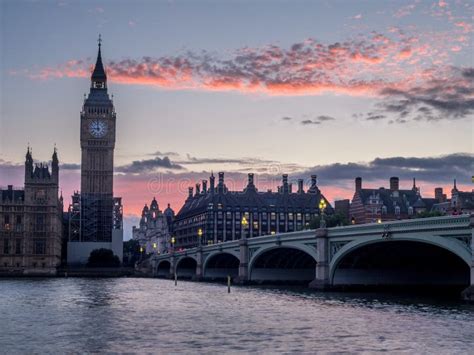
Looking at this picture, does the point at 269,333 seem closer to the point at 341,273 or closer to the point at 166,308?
the point at 166,308

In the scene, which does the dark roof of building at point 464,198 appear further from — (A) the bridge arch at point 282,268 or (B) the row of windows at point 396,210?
(A) the bridge arch at point 282,268

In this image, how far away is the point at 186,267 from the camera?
195m

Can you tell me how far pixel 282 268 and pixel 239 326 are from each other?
7491 cm

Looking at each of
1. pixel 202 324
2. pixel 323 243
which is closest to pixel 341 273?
pixel 323 243

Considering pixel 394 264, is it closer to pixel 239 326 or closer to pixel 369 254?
pixel 369 254

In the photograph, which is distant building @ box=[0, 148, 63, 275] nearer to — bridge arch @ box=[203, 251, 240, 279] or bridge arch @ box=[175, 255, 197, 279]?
bridge arch @ box=[175, 255, 197, 279]

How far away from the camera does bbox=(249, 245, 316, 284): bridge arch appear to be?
12519 centimetres

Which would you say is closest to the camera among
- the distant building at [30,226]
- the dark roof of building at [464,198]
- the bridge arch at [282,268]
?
the bridge arch at [282,268]

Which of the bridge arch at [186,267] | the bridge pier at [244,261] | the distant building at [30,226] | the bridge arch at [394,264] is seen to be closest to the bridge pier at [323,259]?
the bridge arch at [394,264]

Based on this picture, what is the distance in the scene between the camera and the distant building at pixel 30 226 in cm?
19100

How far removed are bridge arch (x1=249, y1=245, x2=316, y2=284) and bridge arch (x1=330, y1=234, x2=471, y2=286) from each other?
2226 cm

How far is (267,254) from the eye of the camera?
123 m

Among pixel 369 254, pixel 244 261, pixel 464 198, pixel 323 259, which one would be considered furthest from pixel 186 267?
pixel 369 254

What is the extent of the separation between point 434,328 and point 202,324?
51.6 feet
